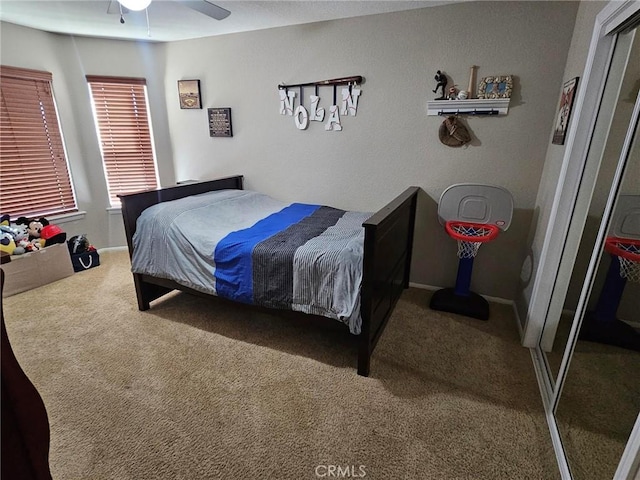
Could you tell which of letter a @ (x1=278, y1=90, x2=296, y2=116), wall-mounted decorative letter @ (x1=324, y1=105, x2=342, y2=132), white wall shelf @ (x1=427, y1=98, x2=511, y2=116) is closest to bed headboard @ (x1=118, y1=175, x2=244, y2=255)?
letter a @ (x1=278, y1=90, x2=296, y2=116)

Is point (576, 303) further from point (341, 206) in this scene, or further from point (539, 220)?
point (341, 206)

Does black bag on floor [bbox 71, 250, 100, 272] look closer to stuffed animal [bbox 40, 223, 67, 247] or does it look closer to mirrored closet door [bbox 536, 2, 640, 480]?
stuffed animal [bbox 40, 223, 67, 247]

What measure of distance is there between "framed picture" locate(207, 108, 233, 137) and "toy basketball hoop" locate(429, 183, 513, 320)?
235 cm

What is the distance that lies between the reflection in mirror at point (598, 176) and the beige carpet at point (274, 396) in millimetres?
361

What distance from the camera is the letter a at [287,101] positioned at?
3.12 metres

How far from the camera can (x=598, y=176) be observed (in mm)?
1662

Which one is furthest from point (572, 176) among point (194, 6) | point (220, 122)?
point (220, 122)

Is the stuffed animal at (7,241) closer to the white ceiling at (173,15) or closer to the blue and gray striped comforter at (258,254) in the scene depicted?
the blue and gray striped comforter at (258,254)

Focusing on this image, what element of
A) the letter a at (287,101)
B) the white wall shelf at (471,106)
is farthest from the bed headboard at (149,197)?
the white wall shelf at (471,106)

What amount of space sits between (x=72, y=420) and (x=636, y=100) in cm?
291

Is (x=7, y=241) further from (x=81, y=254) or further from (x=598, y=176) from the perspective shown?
(x=598, y=176)

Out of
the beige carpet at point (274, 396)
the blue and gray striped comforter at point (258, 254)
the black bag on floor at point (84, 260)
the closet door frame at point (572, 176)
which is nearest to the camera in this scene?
the beige carpet at point (274, 396)

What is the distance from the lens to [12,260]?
2.81 metres

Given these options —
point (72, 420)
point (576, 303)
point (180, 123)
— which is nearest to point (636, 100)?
point (576, 303)
